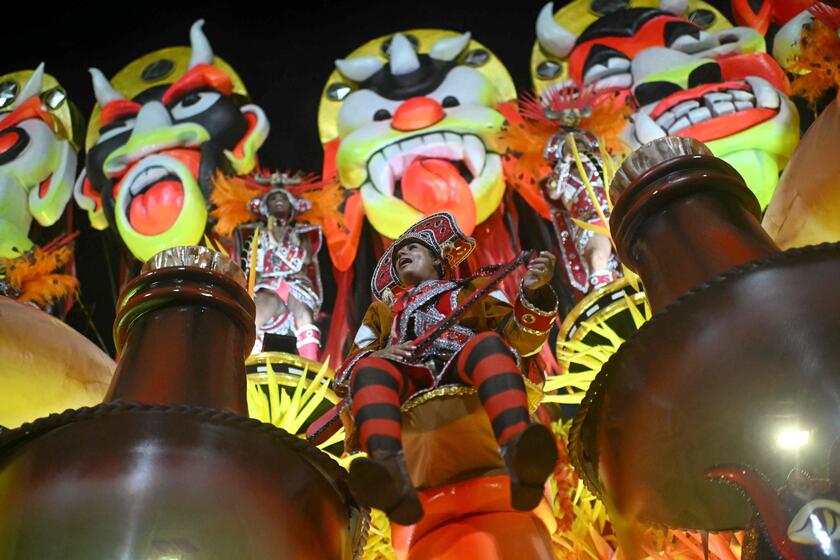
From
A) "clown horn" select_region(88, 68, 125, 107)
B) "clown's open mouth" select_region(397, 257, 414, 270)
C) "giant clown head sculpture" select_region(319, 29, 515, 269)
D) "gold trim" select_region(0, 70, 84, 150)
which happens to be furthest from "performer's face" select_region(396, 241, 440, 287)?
"gold trim" select_region(0, 70, 84, 150)

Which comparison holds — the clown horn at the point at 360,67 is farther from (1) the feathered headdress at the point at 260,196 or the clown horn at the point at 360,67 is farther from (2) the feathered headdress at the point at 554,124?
(2) the feathered headdress at the point at 554,124

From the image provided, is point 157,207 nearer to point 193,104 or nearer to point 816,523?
point 193,104

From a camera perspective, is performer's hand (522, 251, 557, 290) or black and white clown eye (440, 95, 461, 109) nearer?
performer's hand (522, 251, 557, 290)

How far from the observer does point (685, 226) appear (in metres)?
1.83

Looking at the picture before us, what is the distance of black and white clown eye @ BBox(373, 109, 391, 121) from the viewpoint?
5.18 m

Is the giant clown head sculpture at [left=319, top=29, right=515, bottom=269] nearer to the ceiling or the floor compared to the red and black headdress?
nearer to the ceiling

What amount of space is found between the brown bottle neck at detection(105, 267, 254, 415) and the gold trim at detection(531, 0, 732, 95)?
3.53 meters

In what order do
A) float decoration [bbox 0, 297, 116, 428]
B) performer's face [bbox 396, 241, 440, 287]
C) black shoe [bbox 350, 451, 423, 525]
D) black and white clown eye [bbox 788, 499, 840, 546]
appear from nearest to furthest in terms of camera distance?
black and white clown eye [bbox 788, 499, 840, 546] → black shoe [bbox 350, 451, 423, 525] → performer's face [bbox 396, 241, 440, 287] → float decoration [bbox 0, 297, 116, 428]

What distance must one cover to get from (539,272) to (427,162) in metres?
2.97

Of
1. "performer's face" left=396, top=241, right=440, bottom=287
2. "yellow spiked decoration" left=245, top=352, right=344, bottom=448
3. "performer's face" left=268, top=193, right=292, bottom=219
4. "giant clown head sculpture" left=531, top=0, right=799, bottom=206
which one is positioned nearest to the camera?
"performer's face" left=396, top=241, right=440, bottom=287

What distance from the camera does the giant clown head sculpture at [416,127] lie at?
187 inches

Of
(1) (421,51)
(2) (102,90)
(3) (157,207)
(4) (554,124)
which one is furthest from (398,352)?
(2) (102,90)

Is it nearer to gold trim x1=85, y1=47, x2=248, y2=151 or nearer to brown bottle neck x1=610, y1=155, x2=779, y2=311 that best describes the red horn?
brown bottle neck x1=610, y1=155, x2=779, y2=311

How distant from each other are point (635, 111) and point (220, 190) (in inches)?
86.5
